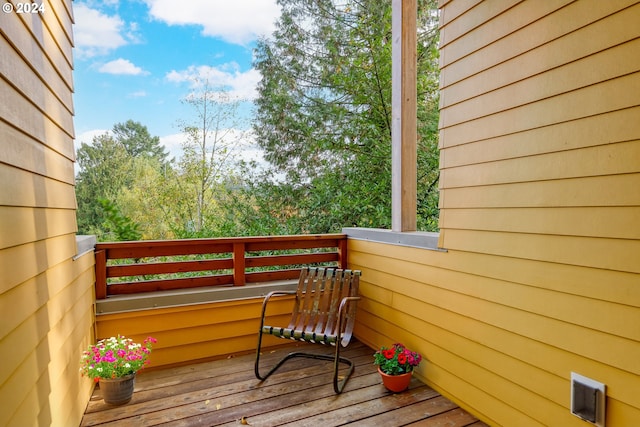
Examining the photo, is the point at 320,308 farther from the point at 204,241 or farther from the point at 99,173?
the point at 99,173

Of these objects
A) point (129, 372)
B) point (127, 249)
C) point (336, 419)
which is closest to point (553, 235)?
point (336, 419)

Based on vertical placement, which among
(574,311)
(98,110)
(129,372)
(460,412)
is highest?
(98,110)

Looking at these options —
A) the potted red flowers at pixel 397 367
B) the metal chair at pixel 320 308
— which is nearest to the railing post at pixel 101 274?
the metal chair at pixel 320 308

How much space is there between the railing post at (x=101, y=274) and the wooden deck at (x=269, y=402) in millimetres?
666

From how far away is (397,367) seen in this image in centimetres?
238

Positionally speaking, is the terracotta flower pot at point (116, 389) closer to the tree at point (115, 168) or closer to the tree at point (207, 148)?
the tree at point (207, 148)

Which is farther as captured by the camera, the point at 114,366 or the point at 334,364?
the point at 334,364

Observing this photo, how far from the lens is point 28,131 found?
1354 mm

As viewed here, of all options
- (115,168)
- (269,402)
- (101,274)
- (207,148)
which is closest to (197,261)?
(101,274)

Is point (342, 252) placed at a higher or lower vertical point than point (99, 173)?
lower

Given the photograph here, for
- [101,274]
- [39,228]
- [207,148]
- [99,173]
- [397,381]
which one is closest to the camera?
[39,228]

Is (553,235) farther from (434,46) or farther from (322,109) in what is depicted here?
(322,109)

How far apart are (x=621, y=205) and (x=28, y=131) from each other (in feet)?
7.44

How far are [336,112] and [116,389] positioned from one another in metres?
4.60
